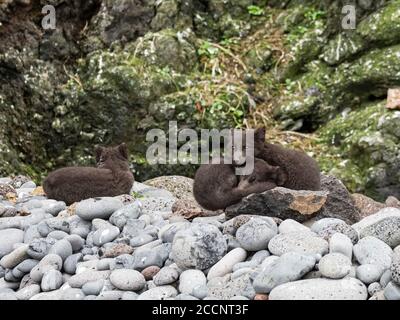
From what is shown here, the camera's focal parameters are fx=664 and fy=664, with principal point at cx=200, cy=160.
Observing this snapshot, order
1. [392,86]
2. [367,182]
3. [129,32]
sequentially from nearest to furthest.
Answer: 1. [367,182]
2. [392,86]
3. [129,32]

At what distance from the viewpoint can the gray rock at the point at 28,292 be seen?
15.9 ft

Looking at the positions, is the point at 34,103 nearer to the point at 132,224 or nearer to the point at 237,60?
the point at 237,60

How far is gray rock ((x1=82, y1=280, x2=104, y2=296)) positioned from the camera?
15.5ft

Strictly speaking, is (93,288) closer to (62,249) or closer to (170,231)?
(62,249)

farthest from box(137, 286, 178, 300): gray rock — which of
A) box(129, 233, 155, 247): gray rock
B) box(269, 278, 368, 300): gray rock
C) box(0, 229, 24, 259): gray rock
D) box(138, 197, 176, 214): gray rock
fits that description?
box(138, 197, 176, 214): gray rock

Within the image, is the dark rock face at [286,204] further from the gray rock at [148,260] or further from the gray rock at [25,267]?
the gray rock at [25,267]

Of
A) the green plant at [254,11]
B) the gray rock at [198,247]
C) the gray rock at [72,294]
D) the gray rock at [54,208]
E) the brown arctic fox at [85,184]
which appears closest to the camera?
the gray rock at [72,294]

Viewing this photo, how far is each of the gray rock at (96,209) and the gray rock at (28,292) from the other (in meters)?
1.08

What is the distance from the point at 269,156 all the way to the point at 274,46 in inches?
231

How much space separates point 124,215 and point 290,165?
163cm

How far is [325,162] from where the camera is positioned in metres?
10.1

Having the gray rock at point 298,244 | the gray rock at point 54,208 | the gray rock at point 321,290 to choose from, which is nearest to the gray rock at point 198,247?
the gray rock at point 298,244

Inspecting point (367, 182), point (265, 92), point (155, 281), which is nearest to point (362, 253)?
point (155, 281)

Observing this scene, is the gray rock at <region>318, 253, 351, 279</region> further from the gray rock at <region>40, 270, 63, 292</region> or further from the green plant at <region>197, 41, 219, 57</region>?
the green plant at <region>197, 41, 219, 57</region>
